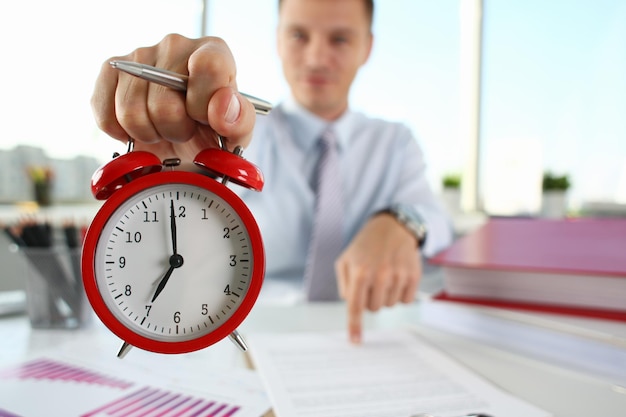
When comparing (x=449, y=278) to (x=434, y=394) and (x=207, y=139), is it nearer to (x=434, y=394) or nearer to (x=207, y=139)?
(x=434, y=394)

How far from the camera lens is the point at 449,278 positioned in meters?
0.87

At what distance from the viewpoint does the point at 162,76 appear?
1.39 ft

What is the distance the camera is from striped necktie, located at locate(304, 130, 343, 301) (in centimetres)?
126

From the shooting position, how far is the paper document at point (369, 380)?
1.64 ft

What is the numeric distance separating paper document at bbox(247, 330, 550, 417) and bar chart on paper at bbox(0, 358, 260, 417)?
0.29 ft

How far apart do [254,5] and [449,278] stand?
8.46ft

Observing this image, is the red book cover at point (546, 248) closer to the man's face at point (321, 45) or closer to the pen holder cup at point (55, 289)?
the pen holder cup at point (55, 289)

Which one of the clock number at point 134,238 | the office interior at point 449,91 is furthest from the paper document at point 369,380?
the office interior at point 449,91

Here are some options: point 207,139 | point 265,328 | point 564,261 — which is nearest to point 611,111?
point 564,261

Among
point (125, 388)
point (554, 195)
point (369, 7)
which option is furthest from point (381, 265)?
point (554, 195)

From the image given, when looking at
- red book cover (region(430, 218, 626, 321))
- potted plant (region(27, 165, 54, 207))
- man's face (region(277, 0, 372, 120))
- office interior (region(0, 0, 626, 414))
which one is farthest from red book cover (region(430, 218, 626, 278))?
potted plant (region(27, 165, 54, 207))

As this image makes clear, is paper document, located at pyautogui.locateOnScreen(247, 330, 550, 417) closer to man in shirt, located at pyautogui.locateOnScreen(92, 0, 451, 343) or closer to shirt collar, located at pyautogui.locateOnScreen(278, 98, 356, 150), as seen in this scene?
man in shirt, located at pyautogui.locateOnScreen(92, 0, 451, 343)

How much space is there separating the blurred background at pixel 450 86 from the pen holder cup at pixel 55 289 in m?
1.50

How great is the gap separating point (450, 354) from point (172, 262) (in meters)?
0.49
